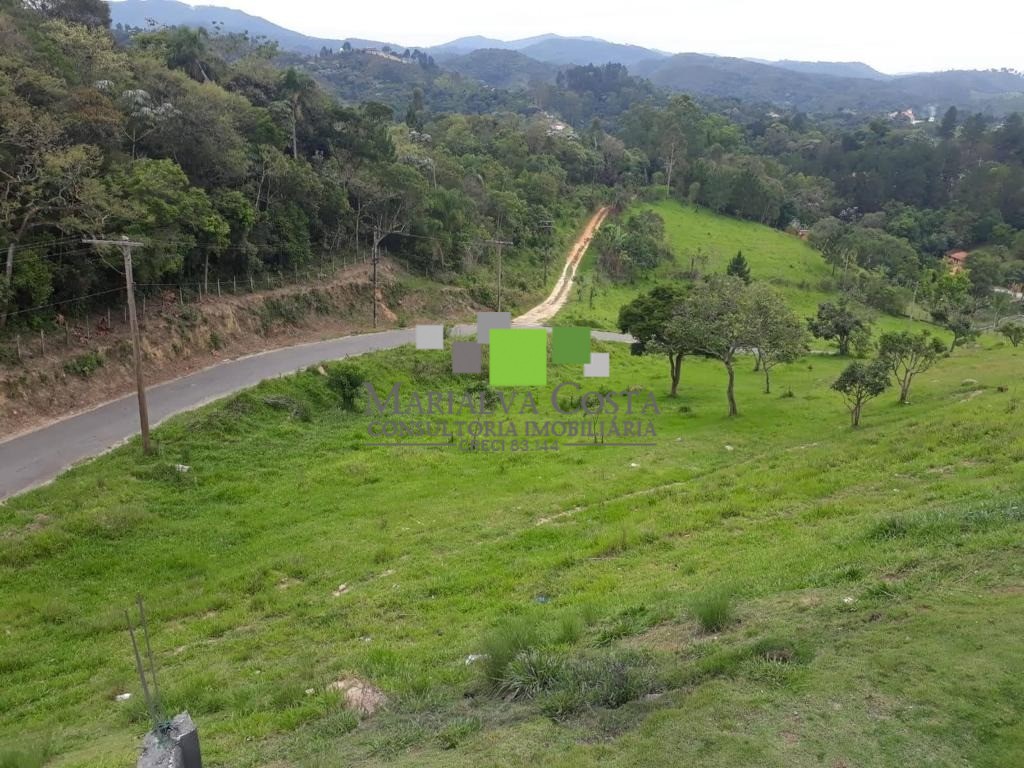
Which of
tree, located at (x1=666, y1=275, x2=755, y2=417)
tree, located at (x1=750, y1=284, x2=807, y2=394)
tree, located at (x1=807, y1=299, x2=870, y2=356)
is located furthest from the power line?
tree, located at (x1=807, y1=299, x2=870, y2=356)

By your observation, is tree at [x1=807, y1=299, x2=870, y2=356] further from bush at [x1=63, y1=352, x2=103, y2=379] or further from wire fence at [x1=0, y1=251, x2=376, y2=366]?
bush at [x1=63, y1=352, x2=103, y2=379]

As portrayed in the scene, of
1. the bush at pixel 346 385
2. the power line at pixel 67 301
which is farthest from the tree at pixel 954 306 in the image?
the power line at pixel 67 301

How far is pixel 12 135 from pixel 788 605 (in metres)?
28.9

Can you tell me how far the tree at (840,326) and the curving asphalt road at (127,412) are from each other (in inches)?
1114

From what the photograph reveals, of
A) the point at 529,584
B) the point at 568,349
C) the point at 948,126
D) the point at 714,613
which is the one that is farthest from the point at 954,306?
the point at 948,126

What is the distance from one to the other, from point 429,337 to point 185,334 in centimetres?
1172

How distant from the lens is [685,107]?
110 meters

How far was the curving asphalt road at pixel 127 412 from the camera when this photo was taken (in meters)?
19.6

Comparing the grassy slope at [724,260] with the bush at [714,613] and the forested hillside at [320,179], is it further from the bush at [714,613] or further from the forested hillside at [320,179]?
the bush at [714,613]

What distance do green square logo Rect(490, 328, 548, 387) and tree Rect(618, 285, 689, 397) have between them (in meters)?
4.57

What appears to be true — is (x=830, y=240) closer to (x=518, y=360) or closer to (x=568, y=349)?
(x=568, y=349)

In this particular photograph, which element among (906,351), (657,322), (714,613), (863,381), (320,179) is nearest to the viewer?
(714,613)

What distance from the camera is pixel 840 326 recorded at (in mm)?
44406

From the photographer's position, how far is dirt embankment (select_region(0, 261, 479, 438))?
23.1m
